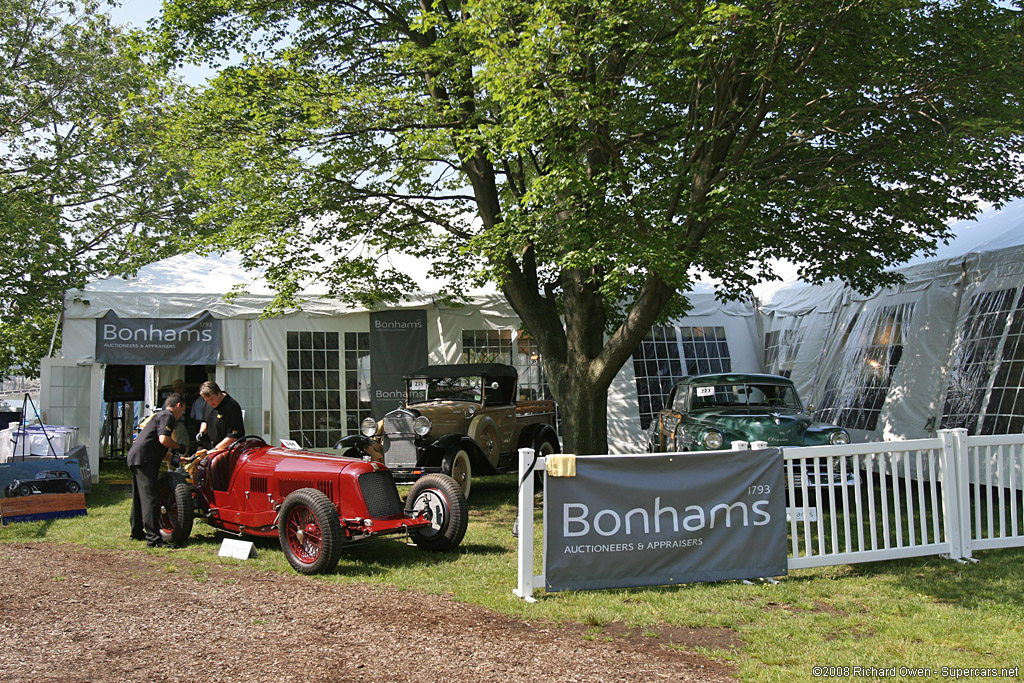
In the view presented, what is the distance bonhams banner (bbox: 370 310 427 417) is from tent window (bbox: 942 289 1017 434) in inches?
333

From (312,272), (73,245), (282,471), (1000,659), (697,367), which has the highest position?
(73,245)

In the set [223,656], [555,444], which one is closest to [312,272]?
[555,444]

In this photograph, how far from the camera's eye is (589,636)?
487 cm

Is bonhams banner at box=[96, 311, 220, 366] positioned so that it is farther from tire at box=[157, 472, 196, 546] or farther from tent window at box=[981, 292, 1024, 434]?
tent window at box=[981, 292, 1024, 434]

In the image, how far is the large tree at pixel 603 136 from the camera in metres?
→ 8.12

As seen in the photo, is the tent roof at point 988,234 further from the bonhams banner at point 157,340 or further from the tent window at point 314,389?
the bonhams banner at point 157,340

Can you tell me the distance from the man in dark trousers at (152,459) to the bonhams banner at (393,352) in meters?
6.22

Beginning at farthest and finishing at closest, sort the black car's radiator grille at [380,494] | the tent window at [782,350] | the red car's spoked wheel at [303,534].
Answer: the tent window at [782,350], the black car's radiator grille at [380,494], the red car's spoked wheel at [303,534]

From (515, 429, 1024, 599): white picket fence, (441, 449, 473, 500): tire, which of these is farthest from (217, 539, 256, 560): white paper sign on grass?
(441, 449, 473, 500): tire

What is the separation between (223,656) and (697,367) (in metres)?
12.9

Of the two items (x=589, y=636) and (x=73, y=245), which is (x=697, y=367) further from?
(x=73, y=245)

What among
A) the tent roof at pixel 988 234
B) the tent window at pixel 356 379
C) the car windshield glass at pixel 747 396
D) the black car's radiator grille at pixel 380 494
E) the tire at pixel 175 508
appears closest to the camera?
the black car's radiator grille at pixel 380 494

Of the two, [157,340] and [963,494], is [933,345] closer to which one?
[963,494]

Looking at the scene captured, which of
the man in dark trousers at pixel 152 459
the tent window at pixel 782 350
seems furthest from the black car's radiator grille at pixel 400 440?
the tent window at pixel 782 350
